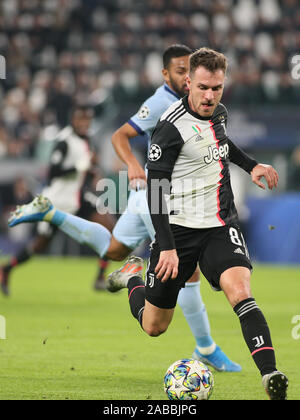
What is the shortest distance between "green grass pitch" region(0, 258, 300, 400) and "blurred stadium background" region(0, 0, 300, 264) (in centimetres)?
559

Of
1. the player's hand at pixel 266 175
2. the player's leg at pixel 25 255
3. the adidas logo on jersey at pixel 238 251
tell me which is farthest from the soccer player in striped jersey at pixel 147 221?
the player's leg at pixel 25 255

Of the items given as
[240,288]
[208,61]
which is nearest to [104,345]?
[240,288]

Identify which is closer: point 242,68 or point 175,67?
point 175,67

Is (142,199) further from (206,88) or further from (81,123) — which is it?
(81,123)

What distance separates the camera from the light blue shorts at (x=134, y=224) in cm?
736

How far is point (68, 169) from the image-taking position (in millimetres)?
12016

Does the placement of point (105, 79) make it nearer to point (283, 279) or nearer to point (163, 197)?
point (283, 279)

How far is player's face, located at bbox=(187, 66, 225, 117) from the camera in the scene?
5.33 meters

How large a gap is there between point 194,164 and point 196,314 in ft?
4.87

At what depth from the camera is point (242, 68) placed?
21531mm

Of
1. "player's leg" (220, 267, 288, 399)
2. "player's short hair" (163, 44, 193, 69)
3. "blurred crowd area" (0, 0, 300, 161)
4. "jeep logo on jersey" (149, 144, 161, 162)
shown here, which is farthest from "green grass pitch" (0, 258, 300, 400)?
"blurred crowd area" (0, 0, 300, 161)

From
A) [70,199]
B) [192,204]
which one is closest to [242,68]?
[70,199]

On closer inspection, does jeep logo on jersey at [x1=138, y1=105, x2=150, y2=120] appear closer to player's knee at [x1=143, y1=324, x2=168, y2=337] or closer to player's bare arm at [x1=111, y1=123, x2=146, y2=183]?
player's bare arm at [x1=111, y1=123, x2=146, y2=183]

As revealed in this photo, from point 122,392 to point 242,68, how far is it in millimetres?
16710
